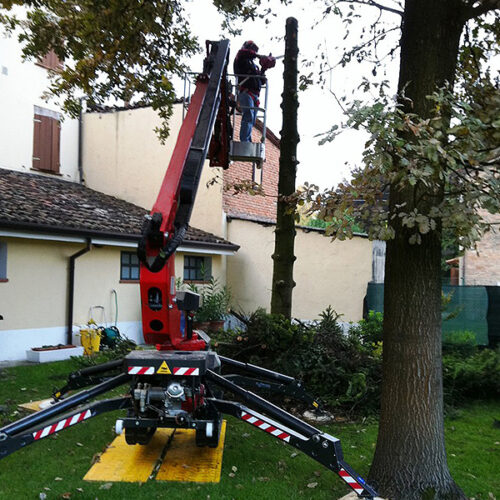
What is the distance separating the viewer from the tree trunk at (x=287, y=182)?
9.38 m

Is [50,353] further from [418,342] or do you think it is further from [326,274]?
[326,274]

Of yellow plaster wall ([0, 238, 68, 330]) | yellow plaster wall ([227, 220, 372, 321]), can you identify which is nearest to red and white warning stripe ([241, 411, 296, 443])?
yellow plaster wall ([0, 238, 68, 330])

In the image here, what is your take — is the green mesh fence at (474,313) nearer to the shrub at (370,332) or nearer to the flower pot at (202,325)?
the shrub at (370,332)

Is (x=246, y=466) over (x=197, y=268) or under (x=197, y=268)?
under

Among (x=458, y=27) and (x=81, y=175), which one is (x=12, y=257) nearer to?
(x=81, y=175)

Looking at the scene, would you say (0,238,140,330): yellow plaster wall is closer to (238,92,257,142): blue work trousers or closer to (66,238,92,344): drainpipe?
(66,238,92,344): drainpipe

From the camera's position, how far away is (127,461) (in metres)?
5.80

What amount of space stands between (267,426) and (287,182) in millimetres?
5333

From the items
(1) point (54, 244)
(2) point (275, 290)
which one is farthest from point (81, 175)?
(2) point (275, 290)

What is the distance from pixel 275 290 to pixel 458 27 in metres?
5.29

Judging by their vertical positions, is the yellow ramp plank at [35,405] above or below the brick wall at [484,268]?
below

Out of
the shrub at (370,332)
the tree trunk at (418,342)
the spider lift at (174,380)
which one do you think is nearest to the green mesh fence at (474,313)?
the shrub at (370,332)

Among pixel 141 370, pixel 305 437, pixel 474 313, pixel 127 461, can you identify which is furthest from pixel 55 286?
pixel 474 313

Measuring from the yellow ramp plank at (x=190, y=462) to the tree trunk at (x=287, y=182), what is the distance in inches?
126
